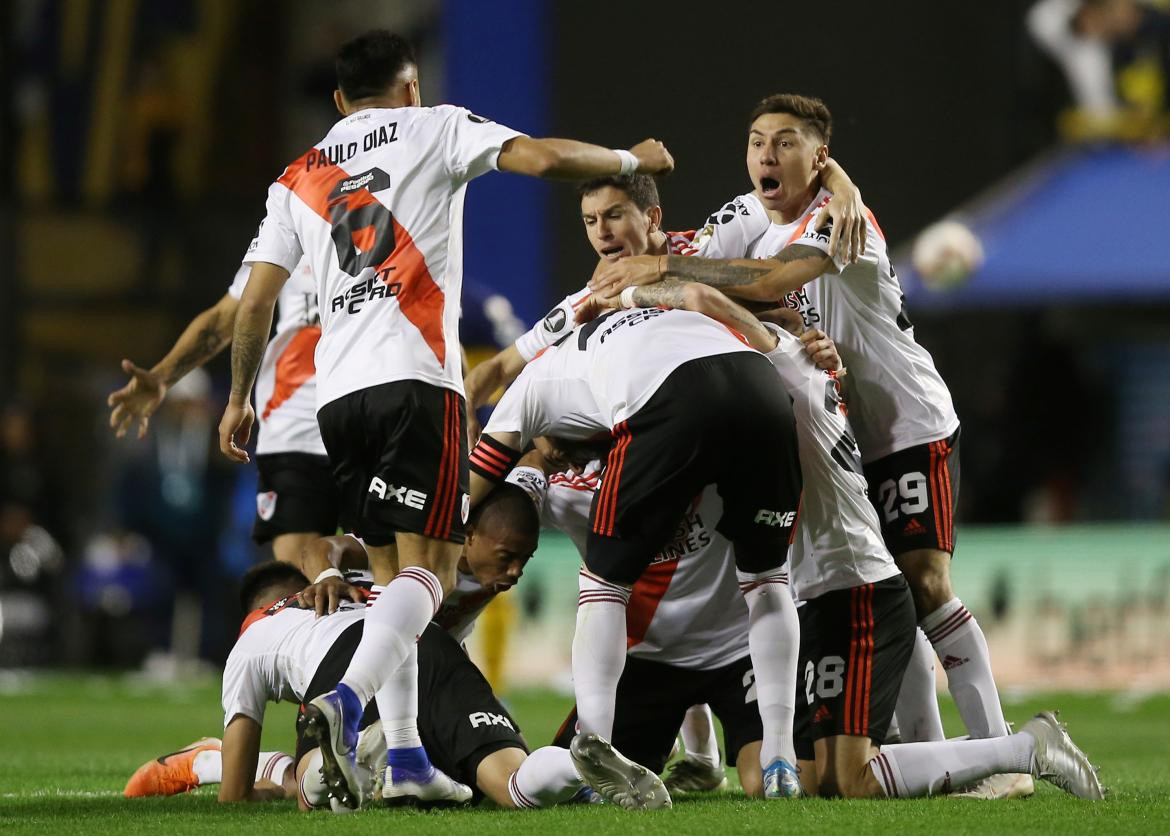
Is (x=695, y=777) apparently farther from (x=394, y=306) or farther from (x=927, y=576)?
(x=394, y=306)

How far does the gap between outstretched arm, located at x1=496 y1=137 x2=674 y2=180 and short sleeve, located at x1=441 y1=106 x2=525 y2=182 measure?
0.05 metres

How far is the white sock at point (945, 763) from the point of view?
5414mm

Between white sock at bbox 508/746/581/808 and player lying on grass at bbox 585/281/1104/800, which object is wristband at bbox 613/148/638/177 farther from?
white sock at bbox 508/746/581/808

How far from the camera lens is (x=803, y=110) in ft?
20.3

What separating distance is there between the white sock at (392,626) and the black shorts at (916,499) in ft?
5.27

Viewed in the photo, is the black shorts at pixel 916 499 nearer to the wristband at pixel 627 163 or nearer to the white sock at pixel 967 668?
the white sock at pixel 967 668

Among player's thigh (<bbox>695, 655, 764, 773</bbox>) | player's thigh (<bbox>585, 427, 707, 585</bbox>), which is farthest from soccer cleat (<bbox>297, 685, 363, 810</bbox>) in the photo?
player's thigh (<bbox>695, 655, 764, 773</bbox>)

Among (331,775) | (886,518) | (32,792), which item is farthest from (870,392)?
(32,792)

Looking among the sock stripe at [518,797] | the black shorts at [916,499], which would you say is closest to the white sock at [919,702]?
the black shorts at [916,499]

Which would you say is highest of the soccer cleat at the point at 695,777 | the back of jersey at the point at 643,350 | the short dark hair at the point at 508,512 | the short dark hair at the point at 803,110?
the short dark hair at the point at 803,110

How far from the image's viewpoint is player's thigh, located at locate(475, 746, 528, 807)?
5.52 meters

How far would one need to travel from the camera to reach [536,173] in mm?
5531

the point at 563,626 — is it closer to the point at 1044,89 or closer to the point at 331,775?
the point at 1044,89

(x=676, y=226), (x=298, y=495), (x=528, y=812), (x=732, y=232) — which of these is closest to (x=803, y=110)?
(x=732, y=232)
